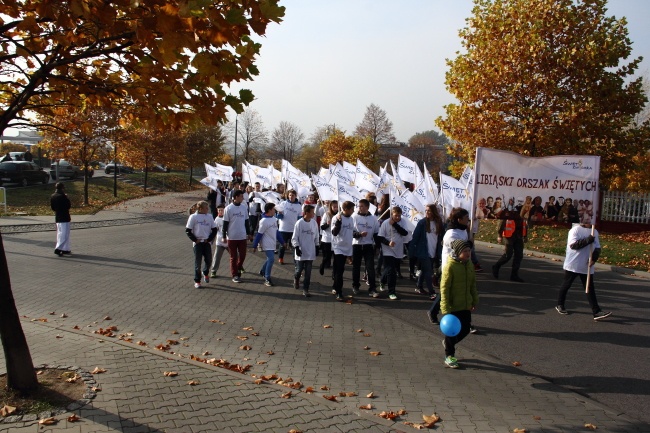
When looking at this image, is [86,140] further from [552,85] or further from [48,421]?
[48,421]

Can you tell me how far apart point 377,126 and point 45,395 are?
59191 mm

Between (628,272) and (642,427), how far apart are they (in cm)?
1024

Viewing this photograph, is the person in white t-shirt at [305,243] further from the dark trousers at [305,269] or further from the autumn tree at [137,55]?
the autumn tree at [137,55]

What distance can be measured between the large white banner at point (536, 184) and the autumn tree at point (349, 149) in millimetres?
38387

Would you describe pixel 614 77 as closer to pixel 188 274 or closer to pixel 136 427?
pixel 188 274

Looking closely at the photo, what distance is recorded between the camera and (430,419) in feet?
16.0

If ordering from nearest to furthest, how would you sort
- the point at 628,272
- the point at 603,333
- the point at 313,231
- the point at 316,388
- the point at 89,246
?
the point at 316,388, the point at 603,333, the point at 313,231, the point at 628,272, the point at 89,246

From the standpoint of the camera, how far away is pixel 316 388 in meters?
5.59

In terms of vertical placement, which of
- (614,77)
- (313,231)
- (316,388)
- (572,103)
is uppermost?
(614,77)

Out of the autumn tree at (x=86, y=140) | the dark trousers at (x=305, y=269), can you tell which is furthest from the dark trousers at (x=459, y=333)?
the autumn tree at (x=86, y=140)

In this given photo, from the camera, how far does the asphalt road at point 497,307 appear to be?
6.45 meters

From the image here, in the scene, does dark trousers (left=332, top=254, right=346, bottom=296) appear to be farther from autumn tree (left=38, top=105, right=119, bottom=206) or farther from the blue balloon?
autumn tree (left=38, top=105, right=119, bottom=206)

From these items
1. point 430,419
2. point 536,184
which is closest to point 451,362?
Result: point 430,419

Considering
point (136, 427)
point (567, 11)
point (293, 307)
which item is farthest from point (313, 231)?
point (567, 11)
